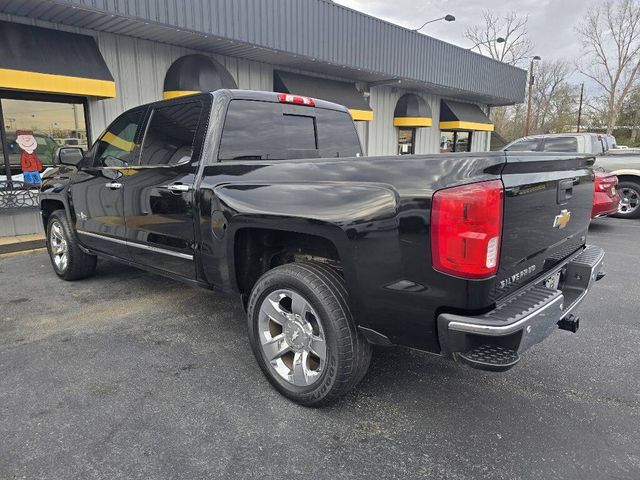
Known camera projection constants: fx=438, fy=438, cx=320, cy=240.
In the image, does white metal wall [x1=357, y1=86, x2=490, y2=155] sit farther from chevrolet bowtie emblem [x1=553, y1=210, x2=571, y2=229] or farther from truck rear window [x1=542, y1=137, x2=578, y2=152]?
chevrolet bowtie emblem [x1=553, y1=210, x2=571, y2=229]

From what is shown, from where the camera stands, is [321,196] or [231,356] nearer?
[321,196]

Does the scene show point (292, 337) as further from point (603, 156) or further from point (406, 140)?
point (406, 140)

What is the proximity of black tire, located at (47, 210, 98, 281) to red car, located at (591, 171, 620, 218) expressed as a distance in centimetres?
825

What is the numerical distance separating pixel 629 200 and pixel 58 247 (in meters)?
11.3

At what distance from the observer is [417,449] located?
2.29 metres

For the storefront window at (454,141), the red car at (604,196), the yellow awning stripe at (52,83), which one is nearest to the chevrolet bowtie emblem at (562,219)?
the red car at (604,196)

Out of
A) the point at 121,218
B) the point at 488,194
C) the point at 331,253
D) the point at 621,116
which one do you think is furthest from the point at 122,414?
the point at 621,116

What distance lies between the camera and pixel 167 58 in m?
9.34

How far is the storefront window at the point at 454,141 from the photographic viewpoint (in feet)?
63.0

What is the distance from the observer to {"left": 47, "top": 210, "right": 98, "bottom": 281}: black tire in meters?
4.88

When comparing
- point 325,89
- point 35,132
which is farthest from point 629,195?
point 35,132

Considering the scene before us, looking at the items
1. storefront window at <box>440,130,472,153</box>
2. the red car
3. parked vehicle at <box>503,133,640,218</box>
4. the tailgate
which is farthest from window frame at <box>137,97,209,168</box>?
storefront window at <box>440,130,472,153</box>

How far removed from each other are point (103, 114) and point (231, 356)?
736cm

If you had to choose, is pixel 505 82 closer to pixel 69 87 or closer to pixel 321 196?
pixel 69 87
